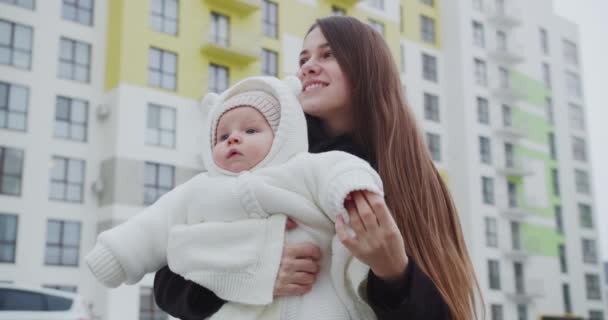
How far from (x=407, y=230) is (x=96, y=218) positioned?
60.6 feet

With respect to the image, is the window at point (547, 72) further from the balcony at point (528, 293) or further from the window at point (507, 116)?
the balcony at point (528, 293)

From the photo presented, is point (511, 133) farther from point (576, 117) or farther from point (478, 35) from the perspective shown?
point (576, 117)

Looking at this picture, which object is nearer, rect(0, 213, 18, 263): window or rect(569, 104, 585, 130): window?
rect(0, 213, 18, 263): window

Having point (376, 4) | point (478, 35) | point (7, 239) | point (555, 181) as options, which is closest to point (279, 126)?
point (7, 239)

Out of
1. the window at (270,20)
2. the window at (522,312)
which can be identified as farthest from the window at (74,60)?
the window at (522,312)

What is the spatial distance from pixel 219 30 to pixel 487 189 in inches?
551

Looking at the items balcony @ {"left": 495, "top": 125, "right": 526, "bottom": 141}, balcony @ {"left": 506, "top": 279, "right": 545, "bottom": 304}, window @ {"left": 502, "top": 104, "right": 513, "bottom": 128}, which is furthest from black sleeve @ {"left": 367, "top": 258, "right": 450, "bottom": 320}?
window @ {"left": 502, "top": 104, "right": 513, "bottom": 128}

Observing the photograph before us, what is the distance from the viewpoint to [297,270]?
66.0 inches

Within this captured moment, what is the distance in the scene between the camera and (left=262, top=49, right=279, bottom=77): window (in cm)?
2294

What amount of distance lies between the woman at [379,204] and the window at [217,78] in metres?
19.6

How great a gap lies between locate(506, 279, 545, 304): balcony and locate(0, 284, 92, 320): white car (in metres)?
22.1

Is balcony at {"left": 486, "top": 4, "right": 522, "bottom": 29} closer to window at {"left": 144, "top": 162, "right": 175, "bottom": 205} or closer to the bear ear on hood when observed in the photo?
window at {"left": 144, "top": 162, "right": 175, "bottom": 205}

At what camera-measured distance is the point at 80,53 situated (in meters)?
20.1

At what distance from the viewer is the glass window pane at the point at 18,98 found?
18719mm
